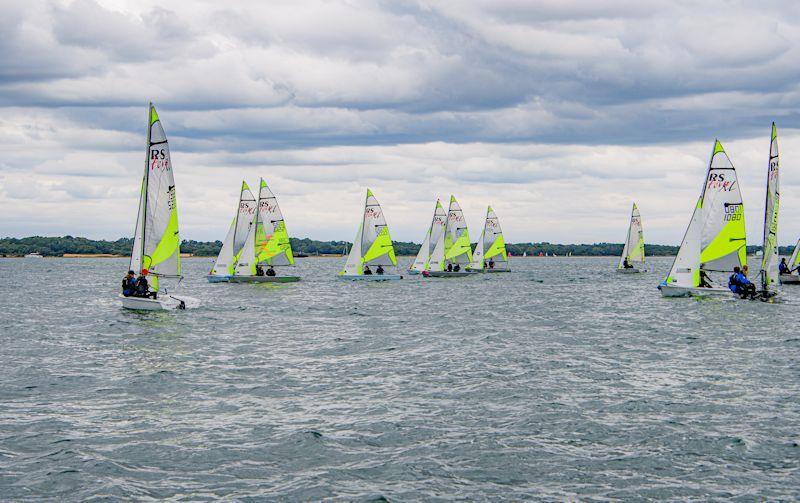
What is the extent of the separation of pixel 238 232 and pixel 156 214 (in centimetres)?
2482

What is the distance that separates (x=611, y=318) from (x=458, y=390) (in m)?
21.2

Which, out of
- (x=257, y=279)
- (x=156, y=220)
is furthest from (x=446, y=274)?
(x=156, y=220)

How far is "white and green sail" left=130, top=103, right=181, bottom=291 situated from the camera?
115 feet

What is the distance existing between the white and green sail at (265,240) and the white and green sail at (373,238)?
6174 mm

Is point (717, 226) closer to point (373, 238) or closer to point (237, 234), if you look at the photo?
point (373, 238)

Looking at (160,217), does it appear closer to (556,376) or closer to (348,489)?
(556,376)

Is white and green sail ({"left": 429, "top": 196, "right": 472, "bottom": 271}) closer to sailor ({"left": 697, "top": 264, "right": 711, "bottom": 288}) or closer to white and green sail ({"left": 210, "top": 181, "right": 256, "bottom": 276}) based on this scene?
white and green sail ({"left": 210, "top": 181, "right": 256, "bottom": 276})

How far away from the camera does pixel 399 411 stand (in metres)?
16.5

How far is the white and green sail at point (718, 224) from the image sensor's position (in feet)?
135

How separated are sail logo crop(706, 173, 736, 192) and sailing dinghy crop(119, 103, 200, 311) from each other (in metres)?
26.7

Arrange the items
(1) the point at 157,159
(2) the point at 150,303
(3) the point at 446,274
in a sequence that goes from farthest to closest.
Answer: (3) the point at 446,274 → (1) the point at 157,159 → (2) the point at 150,303

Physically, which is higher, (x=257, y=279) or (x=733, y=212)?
(x=733, y=212)

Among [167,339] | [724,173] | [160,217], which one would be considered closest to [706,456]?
[167,339]

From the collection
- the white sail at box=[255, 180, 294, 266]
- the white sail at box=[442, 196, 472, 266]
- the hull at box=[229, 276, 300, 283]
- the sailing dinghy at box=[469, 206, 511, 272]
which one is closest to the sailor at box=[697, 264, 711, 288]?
the hull at box=[229, 276, 300, 283]
